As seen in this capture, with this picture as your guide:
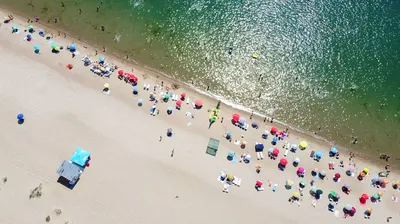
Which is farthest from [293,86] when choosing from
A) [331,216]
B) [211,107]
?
[331,216]

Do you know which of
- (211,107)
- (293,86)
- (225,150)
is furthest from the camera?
(293,86)

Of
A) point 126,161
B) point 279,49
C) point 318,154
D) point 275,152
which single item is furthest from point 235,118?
point 126,161

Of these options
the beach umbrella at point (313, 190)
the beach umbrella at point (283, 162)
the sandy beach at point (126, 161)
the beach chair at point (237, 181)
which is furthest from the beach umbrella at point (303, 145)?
the beach chair at point (237, 181)

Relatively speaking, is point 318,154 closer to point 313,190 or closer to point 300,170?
point 300,170

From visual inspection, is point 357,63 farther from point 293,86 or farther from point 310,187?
point 310,187

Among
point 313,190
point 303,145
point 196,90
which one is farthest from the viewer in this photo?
point 196,90

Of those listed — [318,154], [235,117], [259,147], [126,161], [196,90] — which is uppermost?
[196,90]

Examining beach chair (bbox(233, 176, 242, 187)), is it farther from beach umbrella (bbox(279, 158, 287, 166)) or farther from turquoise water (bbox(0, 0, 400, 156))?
turquoise water (bbox(0, 0, 400, 156))
